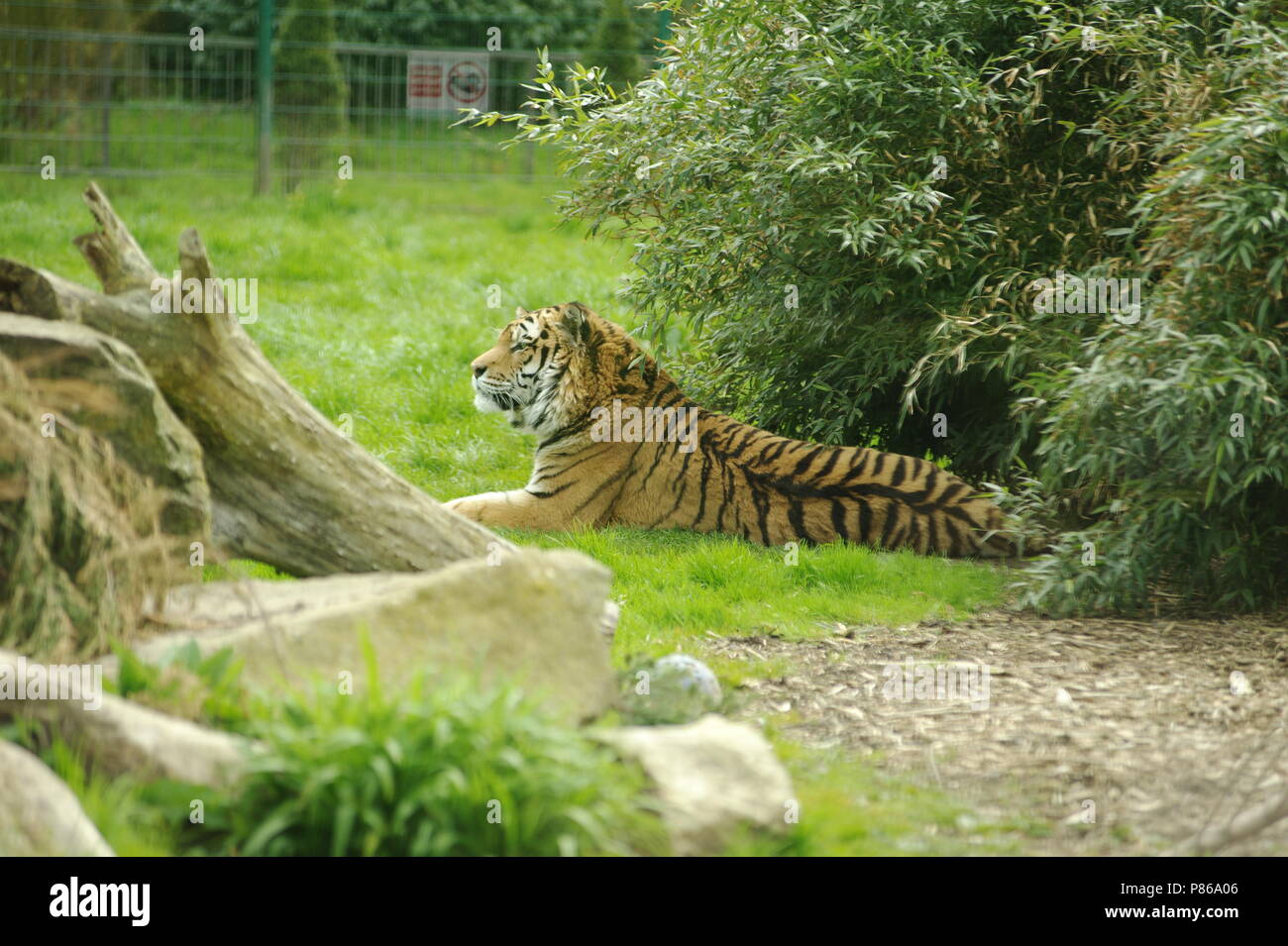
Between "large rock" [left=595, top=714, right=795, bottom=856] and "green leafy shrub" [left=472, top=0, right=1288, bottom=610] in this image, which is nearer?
"large rock" [left=595, top=714, right=795, bottom=856]

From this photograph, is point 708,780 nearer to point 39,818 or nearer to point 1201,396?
point 39,818

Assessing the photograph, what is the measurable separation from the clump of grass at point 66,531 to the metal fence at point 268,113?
10412 millimetres

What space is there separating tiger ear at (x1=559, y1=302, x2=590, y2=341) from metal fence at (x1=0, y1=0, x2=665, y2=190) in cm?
728

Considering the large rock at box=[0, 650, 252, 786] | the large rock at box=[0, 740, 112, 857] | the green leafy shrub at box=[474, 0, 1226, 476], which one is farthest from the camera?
the green leafy shrub at box=[474, 0, 1226, 476]

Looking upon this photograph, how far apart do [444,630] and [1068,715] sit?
222 cm

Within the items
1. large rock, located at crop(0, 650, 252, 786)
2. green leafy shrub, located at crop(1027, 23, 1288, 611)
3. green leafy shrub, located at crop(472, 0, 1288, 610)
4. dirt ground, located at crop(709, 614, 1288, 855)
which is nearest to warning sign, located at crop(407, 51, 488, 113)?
green leafy shrub, located at crop(472, 0, 1288, 610)

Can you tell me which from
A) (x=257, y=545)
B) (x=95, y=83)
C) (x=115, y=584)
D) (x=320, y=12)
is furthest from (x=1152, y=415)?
(x=95, y=83)

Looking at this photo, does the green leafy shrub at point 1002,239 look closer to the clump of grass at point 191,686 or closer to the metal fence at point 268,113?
the clump of grass at point 191,686

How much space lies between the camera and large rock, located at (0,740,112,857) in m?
3.03

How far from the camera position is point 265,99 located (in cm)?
1380
